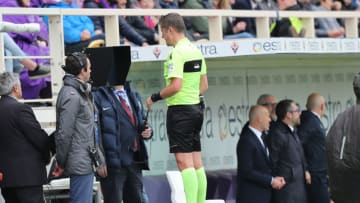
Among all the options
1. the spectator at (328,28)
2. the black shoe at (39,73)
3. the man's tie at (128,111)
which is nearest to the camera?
the man's tie at (128,111)

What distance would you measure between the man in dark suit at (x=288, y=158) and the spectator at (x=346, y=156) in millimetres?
5006

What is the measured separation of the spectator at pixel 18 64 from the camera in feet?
48.2

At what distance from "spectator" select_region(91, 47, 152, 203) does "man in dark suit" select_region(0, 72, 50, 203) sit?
0.87 meters

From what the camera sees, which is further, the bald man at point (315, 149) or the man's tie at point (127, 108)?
the bald man at point (315, 149)

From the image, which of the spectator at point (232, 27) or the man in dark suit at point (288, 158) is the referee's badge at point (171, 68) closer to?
the man in dark suit at point (288, 158)

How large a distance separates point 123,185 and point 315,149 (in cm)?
446

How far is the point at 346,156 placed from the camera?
37.2ft

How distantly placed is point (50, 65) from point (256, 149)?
3.13 meters

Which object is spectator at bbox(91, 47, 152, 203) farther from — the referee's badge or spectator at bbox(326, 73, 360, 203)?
spectator at bbox(326, 73, 360, 203)

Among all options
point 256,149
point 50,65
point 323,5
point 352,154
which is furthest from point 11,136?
point 323,5

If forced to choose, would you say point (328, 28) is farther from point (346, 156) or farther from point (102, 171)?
point (346, 156)

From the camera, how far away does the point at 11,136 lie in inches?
497

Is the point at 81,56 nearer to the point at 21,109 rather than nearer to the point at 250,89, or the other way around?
the point at 21,109

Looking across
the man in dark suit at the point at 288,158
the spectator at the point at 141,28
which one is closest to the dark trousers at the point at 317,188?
the man in dark suit at the point at 288,158
